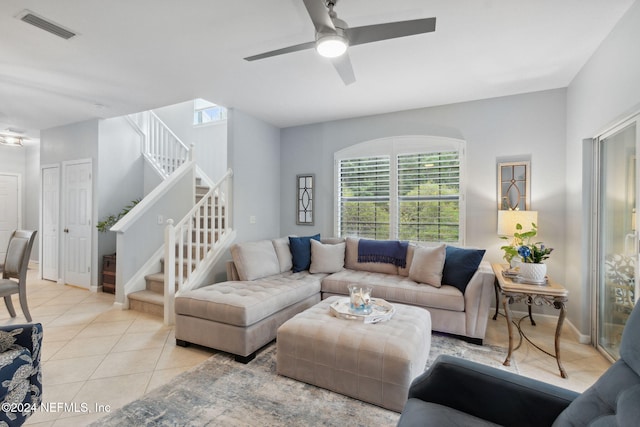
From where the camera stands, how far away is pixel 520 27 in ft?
7.48

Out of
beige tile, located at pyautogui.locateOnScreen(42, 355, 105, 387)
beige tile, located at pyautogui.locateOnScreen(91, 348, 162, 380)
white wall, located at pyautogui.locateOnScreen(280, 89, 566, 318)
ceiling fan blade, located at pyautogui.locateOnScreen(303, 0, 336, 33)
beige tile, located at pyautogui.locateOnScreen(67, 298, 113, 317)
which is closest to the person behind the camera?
ceiling fan blade, located at pyautogui.locateOnScreen(303, 0, 336, 33)

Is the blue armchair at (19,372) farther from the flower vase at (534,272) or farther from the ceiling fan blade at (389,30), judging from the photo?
the flower vase at (534,272)

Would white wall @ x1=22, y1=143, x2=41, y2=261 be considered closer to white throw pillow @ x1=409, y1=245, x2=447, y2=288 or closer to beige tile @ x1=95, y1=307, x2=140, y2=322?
beige tile @ x1=95, y1=307, x2=140, y2=322

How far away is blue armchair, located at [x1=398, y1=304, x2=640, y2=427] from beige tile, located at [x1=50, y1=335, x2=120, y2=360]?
2.84m

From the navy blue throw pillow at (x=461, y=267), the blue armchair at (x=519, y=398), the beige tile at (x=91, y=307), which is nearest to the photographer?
the blue armchair at (x=519, y=398)

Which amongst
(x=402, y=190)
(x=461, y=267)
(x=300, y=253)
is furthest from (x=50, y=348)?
(x=402, y=190)

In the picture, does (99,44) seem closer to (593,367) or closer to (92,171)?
(92,171)

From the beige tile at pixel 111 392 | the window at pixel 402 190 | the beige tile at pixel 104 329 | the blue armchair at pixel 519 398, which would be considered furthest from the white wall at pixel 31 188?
the blue armchair at pixel 519 398

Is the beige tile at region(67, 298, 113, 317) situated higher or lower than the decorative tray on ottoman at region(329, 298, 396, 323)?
lower

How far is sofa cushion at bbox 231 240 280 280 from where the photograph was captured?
135 inches

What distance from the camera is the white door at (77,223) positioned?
4812mm

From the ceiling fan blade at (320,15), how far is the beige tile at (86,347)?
322 centimetres

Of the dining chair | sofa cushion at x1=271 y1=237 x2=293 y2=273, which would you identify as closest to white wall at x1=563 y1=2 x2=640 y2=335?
sofa cushion at x1=271 y1=237 x2=293 y2=273

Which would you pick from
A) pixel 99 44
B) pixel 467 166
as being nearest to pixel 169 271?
pixel 99 44
